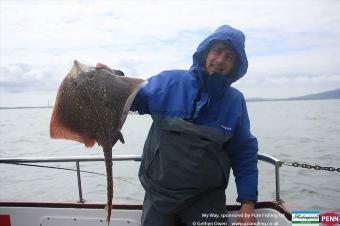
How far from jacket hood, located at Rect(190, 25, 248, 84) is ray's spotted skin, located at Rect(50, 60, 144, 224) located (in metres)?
0.79

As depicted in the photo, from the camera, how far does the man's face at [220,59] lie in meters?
3.38

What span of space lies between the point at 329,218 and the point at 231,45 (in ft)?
5.95

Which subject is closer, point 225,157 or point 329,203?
point 225,157

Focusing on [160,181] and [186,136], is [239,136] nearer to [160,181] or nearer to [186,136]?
[186,136]

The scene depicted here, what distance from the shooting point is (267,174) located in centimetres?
1664

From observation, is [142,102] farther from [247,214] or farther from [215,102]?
[247,214]

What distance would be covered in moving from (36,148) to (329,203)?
22.6m

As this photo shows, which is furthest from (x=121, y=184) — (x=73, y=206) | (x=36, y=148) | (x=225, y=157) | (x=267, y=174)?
(x=36, y=148)

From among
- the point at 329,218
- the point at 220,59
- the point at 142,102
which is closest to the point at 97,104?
the point at 142,102

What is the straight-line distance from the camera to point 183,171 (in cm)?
308

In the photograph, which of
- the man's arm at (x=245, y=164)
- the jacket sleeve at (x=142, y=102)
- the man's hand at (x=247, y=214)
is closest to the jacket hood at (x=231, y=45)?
the man's arm at (x=245, y=164)

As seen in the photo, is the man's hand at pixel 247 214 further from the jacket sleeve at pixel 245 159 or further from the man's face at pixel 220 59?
the man's face at pixel 220 59

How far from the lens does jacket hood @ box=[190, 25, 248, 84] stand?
10.9 ft

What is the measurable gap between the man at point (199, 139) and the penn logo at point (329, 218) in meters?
0.68
